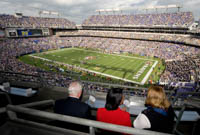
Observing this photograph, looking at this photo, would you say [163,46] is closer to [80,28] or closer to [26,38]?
[80,28]

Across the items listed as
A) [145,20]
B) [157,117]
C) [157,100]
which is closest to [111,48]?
[145,20]

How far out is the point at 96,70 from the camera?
2838cm

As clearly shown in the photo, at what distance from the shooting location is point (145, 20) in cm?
5725

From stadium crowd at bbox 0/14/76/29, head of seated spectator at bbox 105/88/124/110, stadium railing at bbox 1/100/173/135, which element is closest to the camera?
stadium railing at bbox 1/100/173/135

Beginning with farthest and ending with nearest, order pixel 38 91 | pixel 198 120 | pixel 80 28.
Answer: pixel 80 28
pixel 38 91
pixel 198 120

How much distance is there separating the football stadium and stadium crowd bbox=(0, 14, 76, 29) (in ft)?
1.16

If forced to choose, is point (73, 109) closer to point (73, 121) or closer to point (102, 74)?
point (73, 121)

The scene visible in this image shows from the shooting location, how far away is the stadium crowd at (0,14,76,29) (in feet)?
163

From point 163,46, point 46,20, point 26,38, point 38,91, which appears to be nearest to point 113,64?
point 163,46

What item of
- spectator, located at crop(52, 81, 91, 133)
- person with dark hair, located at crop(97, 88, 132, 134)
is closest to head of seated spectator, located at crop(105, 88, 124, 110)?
person with dark hair, located at crop(97, 88, 132, 134)

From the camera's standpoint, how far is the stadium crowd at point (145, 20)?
48188 millimetres

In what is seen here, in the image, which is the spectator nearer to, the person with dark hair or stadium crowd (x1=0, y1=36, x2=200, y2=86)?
the person with dark hair

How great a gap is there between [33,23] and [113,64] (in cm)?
4903

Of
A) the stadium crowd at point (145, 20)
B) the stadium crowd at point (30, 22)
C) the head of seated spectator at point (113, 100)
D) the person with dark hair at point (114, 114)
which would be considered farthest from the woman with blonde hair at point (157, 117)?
the stadium crowd at point (30, 22)
